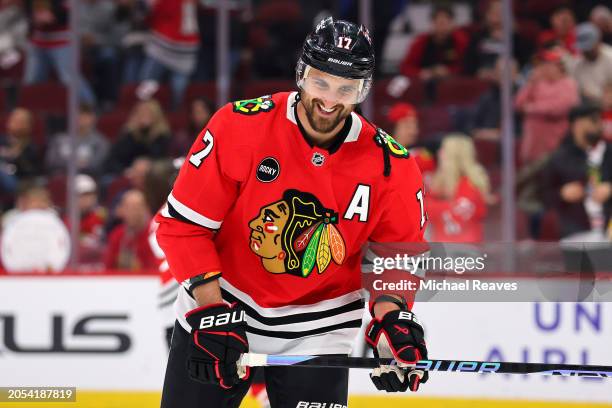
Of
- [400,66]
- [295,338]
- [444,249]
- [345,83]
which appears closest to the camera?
[345,83]

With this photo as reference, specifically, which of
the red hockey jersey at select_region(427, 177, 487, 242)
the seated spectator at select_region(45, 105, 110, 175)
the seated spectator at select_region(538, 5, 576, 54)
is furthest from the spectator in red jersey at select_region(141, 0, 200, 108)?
the seated spectator at select_region(538, 5, 576, 54)

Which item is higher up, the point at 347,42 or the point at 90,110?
the point at 90,110

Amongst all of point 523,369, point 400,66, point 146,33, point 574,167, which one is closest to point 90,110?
point 146,33

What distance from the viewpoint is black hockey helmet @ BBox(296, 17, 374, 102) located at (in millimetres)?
2375

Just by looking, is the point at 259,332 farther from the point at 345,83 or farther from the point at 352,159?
the point at 345,83

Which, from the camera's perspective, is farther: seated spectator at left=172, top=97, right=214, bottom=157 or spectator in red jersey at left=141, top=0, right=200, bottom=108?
spectator in red jersey at left=141, top=0, right=200, bottom=108

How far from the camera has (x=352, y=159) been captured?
246 cm

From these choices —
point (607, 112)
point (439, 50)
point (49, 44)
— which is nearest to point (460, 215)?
point (607, 112)

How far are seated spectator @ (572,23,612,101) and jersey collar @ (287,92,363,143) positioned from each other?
3.14 metres

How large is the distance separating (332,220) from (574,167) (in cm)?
296

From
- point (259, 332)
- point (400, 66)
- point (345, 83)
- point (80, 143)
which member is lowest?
point (259, 332)

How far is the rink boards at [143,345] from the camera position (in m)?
3.88

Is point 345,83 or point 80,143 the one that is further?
point 80,143

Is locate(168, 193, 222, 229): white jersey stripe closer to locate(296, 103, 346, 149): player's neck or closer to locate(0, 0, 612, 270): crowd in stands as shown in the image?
locate(296, 103, 346, 149): player's neck
